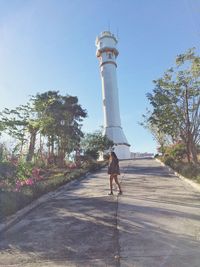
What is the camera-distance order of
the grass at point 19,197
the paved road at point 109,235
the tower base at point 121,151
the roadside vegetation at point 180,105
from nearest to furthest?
the paved road at point 109,235 < the grass at point 19,197 < the roadside vegetation at point 180,105 < the tower base at point 121,151

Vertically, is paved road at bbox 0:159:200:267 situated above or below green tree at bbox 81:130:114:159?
below

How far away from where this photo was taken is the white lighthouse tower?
5106 cm

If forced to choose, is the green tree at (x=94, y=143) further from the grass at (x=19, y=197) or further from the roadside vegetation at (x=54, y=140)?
the grass at (x=19, y=197)

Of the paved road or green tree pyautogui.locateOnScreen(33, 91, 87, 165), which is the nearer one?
the paved road

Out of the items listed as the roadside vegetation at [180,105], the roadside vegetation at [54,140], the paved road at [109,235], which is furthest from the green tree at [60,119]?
the paved road at [109,235]

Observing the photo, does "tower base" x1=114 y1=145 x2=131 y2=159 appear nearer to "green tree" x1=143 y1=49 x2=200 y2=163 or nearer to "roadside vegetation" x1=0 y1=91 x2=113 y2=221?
"roadside vegetation" x1=0 y1=91 x2=113 y2=221

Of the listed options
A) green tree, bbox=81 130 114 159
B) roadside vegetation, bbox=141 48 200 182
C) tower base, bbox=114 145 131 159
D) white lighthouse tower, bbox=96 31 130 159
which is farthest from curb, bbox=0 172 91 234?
white lighthouse tower, bbox=96 31 130 159

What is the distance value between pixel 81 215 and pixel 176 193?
4414 mm

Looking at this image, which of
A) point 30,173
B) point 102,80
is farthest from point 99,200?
point 102,80

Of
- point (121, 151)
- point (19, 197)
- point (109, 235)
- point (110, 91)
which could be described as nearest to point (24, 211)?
point (19, 197)

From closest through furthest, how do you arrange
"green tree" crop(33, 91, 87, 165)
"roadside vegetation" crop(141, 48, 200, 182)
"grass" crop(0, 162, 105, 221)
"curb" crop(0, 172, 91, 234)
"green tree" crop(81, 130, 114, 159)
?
"curb" crop(0, 172, 91, 234) → "grass" crop(0, 162, 105, 221) → "roadside vegetation" crop(141, 48, 200, 182) → "green tree" crop(33, 91, 87, 165) → "green tree" crop(81, 130, 114, 159)

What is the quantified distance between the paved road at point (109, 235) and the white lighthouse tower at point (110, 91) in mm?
40167

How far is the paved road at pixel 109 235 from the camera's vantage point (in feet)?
17.6

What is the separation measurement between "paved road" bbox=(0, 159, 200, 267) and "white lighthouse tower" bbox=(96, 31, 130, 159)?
4017 cm
